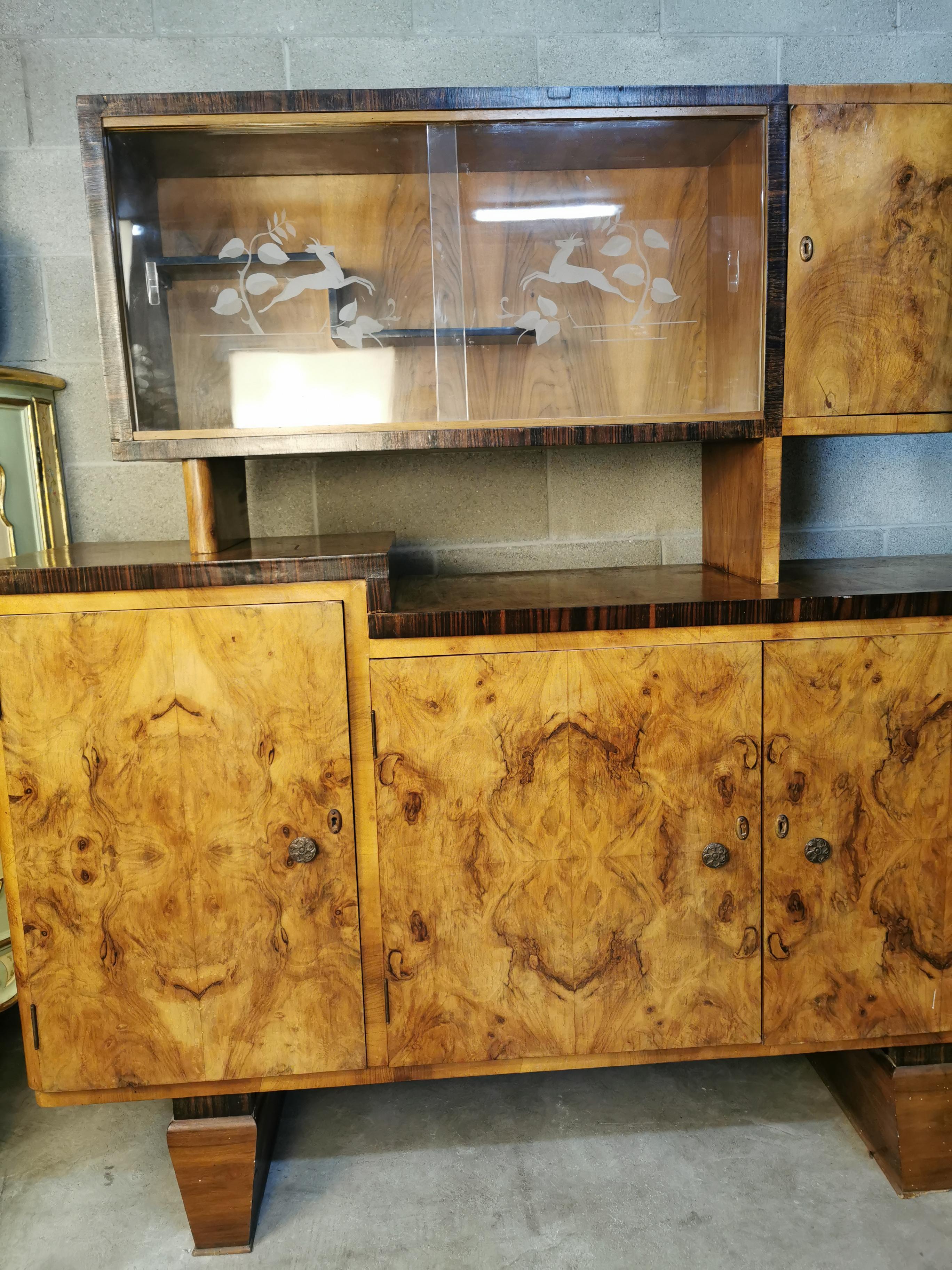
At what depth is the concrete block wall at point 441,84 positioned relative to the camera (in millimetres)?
1790

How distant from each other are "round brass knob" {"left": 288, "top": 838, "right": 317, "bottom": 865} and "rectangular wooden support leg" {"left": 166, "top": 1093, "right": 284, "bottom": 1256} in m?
0.44

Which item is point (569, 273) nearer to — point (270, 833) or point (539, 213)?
point (539, 213)

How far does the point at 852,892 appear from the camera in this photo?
1.48 m

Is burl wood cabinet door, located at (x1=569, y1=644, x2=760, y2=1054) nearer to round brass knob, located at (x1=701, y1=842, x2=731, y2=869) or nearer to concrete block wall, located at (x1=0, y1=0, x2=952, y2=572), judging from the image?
round brass knob, located at (x1=701, y1=842, x2=731, y2=869)

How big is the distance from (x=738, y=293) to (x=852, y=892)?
3.55 feet

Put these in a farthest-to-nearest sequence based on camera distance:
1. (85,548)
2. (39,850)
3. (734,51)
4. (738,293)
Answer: (734,51) < (85,548) < (738,293) < (39,850)

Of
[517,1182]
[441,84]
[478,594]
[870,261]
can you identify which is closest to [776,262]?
[870,261]

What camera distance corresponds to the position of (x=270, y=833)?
142 centimetres

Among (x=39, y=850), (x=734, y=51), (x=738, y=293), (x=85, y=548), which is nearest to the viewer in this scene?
(x=39, y=850)

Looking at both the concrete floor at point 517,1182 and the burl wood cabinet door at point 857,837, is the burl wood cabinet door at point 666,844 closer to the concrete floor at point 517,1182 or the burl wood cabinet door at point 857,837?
the burl wood cabinet door at point 857,837

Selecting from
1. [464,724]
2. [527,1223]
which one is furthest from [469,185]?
[527,1223]

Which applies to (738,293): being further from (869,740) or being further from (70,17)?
(70,17)

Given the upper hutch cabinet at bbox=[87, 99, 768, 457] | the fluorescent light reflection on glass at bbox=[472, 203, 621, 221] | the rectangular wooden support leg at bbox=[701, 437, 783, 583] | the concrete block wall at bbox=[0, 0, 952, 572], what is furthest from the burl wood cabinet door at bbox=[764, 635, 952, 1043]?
the fluorescent light reflection on glass at bbox=[472, 203, 621, 221]

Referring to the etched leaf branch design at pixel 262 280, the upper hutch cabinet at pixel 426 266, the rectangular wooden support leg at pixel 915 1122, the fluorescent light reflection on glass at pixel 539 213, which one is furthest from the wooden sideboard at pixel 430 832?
the fluorescent light reflection on glass at pixel 539 213
